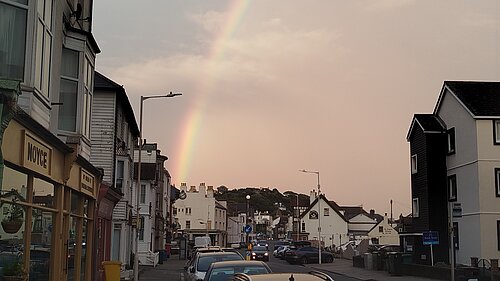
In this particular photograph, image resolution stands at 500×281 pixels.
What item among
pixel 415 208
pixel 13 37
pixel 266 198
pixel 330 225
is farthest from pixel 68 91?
pixel 266 198

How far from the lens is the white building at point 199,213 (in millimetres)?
111312

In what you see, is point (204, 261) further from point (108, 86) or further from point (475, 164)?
point (475, 164)

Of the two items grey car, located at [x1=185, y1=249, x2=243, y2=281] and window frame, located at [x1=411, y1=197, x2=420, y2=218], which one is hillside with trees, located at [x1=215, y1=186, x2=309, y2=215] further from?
grey car, located at [x1=185, y1=249, x2=243, y2=281]

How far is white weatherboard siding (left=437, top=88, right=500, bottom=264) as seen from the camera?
38.9m

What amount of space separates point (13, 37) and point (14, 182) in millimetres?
2486

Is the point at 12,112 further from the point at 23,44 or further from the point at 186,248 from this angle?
the point at 186,248

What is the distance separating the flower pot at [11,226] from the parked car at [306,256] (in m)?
50.5

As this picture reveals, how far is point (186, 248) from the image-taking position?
69.6 metres

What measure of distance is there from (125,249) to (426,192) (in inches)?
791

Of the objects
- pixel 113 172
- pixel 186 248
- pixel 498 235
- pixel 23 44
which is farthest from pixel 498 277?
pixel 186 248

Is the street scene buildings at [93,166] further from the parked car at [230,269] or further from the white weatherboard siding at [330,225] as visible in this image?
the white weatherboard siding at [330,225]

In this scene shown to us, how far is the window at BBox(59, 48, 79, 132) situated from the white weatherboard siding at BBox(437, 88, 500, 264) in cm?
2859

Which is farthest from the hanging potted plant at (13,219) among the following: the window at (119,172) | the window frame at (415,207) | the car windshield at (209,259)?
the window frame at (415,207)

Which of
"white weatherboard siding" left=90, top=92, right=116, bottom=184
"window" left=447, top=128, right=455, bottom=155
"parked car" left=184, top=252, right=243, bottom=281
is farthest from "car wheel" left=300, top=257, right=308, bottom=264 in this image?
"parked car" left=184, top=252, right=243, bottom=281
